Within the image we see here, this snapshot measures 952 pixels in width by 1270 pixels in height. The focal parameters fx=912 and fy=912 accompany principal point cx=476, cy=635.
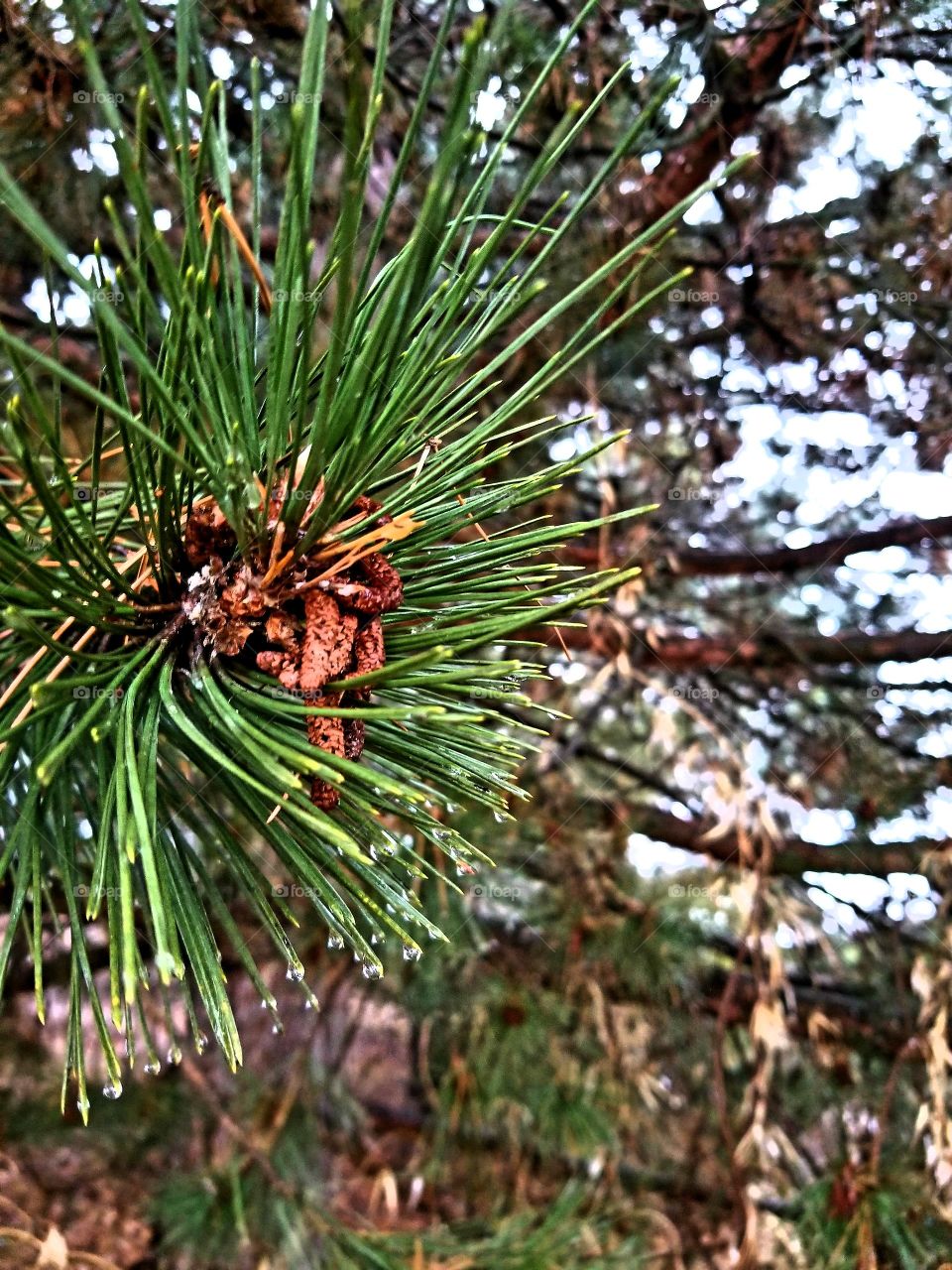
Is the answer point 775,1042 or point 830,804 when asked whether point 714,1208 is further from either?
point 830,804

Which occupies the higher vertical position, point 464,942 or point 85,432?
point 85,432

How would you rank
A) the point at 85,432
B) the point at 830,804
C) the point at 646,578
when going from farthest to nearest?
1. the point at 830,804
2. the point at 646,578
3. the point at 85,432

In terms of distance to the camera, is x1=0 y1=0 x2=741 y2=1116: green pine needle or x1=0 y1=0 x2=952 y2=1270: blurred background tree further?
x1=0 y1=0 x2=952 y2=1270: blurred background tree

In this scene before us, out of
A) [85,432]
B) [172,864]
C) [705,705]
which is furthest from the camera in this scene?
[705,705]

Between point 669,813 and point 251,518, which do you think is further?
point 669,813

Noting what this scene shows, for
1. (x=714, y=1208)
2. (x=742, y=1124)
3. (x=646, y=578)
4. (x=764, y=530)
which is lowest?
(x=714, y=1208)

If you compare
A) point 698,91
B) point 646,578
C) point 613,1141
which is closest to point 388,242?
point 698,91

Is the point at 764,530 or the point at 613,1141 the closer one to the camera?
the point at 613,1141

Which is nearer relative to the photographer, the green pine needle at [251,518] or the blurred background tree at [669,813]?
the green pine needle at [251,518]
